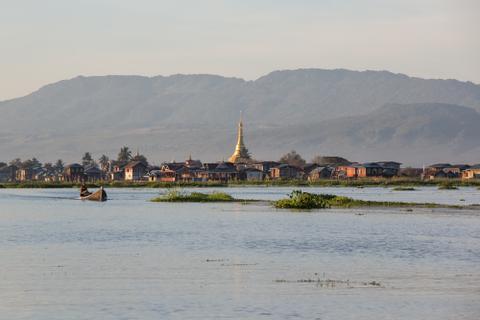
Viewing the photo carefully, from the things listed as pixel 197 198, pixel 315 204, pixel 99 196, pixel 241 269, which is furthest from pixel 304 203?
pixel 241 269

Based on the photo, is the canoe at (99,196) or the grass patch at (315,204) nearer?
the grass patch at (315,204)

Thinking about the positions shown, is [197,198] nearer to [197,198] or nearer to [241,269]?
[197,198]

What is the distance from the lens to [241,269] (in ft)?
113

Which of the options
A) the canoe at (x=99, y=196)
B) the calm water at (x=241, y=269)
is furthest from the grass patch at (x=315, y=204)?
the canoe at (x=99, y=196)

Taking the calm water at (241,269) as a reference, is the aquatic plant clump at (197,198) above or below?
above

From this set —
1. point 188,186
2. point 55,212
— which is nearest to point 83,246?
point 55,212

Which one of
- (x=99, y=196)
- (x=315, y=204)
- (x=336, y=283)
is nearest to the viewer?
(x=336, y=283)

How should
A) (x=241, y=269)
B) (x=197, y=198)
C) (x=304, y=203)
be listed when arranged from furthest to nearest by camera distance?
(x=197, y=198)
(x=304, y=203)
(x=241, y=269)

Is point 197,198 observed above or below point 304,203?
above

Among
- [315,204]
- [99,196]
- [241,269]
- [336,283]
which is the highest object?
[99,196]

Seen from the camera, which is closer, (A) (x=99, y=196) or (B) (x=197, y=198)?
(B) (x=197, y=198)

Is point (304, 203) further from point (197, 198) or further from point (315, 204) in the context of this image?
point (197, 198)

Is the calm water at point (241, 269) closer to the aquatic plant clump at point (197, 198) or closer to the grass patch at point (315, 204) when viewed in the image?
the grass patch at point (315, 204)

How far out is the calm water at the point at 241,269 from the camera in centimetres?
2616
